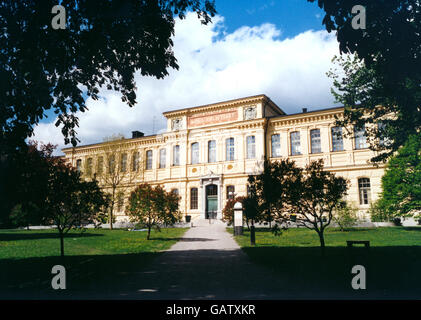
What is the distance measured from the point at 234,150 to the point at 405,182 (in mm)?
16928

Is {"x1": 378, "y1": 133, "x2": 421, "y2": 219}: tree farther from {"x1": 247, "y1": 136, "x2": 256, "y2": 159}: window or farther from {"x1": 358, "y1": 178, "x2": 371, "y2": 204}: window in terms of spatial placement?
{"x1": 247, "y1": 136, "x2": 256, "y2": 159}: window

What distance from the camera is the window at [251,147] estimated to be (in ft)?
103

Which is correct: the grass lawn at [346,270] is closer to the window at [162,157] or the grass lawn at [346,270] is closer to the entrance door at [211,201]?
the entrance door at [211,201]

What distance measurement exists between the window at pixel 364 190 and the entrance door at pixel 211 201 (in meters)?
14.1

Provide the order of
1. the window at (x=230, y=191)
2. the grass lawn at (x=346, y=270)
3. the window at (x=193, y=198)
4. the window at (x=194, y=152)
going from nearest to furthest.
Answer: the grass lawn at (x=346, y=270) → the window at (x=230, y=191) → the window at (x=193, y=198) → the window at (x=194, y=152)

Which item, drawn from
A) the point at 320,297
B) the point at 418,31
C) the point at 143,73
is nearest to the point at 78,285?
the point at 320,297

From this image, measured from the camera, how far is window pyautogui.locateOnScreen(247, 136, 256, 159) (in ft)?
103

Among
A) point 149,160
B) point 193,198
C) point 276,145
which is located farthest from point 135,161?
point 276,145

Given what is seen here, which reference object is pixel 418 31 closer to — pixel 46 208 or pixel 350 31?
pixel 350 31

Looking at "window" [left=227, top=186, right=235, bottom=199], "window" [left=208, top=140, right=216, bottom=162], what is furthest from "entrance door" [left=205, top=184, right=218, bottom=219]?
"window" [left=208, top=140, right=216, bottom=162]

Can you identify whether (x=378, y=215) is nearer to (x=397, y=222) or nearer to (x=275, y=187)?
(x=397, y=222)

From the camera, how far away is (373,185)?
26.7 metres

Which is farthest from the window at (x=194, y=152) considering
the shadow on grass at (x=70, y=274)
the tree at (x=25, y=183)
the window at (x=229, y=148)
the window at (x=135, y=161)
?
the tree at (x=25, y=183)
